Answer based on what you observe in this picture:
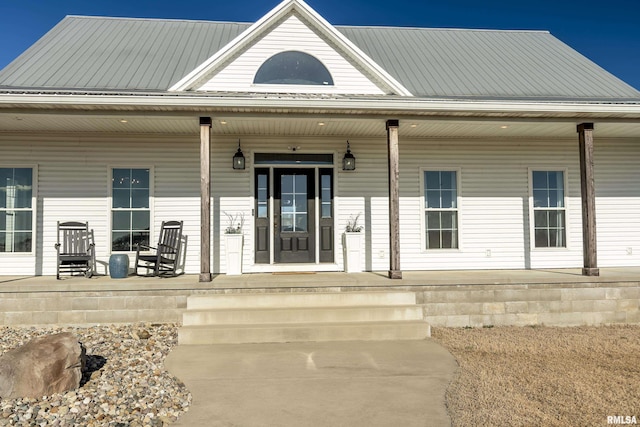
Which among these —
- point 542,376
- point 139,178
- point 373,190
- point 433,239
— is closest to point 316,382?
point 542,376

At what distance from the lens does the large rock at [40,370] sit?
11.3ft

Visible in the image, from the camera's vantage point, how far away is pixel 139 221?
781cm

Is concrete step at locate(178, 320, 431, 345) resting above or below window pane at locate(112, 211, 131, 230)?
below

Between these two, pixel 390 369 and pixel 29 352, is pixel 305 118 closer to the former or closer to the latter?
pixel 390 369

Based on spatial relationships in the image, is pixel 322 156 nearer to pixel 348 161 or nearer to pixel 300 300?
pixel 348 161

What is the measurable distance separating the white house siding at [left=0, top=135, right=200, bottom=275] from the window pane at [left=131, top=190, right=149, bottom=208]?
0.16 meters

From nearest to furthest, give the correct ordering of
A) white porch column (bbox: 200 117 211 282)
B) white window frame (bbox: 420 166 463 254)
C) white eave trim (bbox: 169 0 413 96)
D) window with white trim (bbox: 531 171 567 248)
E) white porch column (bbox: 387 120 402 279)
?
1. white porch column (bbox: 200 117 211 282)
2. white porch column (bbox: 387 120 402 279)
3. white eave trim (bbox: 169 0 413 96)
4. white window frame (bbox: 420 166 463 254)
5. window with white trim (bbox: 531 171 567 248)

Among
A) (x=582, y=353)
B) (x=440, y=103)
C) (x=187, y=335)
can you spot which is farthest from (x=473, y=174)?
(x=187, y=335)

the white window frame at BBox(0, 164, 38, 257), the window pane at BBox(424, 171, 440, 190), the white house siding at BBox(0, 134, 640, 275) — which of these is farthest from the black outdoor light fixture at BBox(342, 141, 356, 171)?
the white window frame at BBox(0, 164, 38, 257)

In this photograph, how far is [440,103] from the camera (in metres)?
6.57

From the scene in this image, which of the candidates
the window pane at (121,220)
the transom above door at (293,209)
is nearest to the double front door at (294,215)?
the transom above door at (293,209)

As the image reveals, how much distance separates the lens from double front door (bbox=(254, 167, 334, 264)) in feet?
26.4

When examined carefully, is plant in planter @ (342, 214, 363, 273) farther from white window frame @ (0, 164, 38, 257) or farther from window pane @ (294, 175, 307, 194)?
white window frame @ (0, 164, 38, 257)

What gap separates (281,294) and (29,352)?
295 cm
